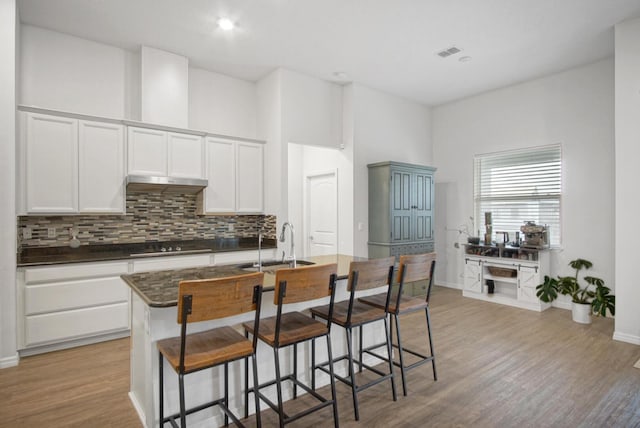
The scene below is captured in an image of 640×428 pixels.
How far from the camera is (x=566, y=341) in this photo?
12.3ft

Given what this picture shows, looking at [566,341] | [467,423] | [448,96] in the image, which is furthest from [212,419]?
[448,96]

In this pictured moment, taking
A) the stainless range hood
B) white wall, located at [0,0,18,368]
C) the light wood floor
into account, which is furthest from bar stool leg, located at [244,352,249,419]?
the stainless range hood

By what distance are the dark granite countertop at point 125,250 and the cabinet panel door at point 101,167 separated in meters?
0.52

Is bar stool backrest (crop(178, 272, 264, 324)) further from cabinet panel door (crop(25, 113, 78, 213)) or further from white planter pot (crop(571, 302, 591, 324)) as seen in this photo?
white planter pot (crop(571, 302, 591, 324))

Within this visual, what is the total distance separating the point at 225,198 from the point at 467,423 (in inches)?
147

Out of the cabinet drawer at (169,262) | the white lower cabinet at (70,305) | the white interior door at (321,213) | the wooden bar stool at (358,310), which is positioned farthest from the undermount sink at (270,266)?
the white interior door at (321,213)

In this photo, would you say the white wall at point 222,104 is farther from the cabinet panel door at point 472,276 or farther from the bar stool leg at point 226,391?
the cabinet panel door at point 472,276

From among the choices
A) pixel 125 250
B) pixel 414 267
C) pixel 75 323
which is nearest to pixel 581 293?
pixel 414 267

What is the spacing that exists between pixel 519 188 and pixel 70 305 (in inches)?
240

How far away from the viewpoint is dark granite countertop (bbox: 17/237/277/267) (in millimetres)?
3600

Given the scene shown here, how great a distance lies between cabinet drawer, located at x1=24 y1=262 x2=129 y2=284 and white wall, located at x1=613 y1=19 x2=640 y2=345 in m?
5.29

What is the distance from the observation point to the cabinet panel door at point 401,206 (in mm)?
5398

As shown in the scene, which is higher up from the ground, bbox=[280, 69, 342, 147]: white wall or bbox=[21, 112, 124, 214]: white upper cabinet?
bbox=[280, 69, 342, 147]: white wall

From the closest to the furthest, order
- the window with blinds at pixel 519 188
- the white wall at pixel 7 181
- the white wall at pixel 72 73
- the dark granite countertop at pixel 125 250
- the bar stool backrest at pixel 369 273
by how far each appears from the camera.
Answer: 1. the bar stool backrest at pixel 369 273
2. the white wall at pixel 7 181
3. the dark granite countertop at pixel 125 250
4. the white wall at pixel 72 73
5. the window with blinds at pixel 519 188
